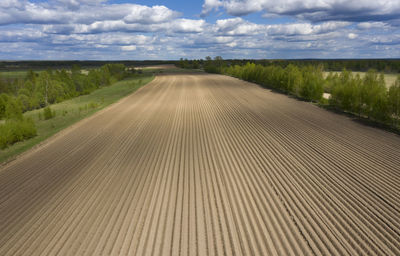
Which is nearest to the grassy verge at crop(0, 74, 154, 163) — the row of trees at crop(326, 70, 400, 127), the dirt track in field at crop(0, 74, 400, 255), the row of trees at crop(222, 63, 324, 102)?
the dirt track in field at crop(0, 74, 400, 255)

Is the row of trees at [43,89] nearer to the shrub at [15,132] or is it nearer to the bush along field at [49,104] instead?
the bush along field at [49,104]

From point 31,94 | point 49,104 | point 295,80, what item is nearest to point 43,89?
point 31,94

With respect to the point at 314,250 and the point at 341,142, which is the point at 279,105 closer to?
the point at 341,142

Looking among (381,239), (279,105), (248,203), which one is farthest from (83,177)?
(279,105)

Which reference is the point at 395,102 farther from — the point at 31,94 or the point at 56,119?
the point at 31,94

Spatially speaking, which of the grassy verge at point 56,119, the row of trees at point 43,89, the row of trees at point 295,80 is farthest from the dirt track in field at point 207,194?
the row of trees at point 43,89

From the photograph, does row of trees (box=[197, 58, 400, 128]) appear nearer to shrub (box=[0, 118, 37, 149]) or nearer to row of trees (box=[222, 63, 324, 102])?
row of trees (box=[222, 63, 324, 102])
